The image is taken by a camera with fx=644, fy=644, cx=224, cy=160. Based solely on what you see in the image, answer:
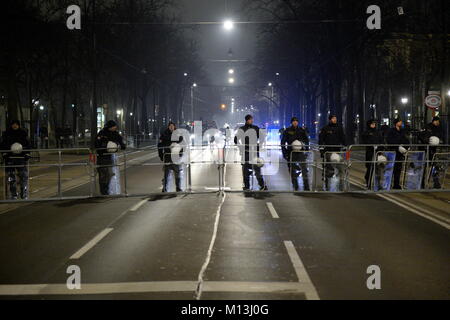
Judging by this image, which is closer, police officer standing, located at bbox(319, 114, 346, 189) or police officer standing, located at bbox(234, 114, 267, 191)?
police officer standing, located at bbox(234, 114, 267, 191)

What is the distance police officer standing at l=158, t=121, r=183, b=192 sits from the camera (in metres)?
17.5

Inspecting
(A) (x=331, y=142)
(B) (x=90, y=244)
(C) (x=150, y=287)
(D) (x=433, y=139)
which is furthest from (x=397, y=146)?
(C) (x=150, y=287)

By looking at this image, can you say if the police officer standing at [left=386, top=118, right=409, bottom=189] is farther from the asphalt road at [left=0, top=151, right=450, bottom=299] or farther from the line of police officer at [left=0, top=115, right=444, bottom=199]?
the asphalt road at [left=0, top=151, right=450, bottom=299]

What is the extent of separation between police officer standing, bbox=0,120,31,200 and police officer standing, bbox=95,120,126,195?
1.86 m

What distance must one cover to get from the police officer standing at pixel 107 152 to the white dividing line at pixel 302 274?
315 inches

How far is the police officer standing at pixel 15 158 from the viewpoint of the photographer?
16406 mm

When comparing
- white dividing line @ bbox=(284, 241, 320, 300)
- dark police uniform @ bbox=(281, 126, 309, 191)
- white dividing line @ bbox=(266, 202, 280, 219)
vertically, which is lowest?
white dividing line @ bbox=(284, 241, 320, 300)

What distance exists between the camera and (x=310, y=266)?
27.8 feet

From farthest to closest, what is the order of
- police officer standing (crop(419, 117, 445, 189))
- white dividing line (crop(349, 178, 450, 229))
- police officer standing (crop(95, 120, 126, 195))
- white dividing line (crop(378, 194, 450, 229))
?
police officer standing (crop(419, 117, 445, 189)) < police officer standing (crop(95, 120, 126, 195)) < white dividing line (crop(349, 178, 450, 229)) < white dividing line (crop(378, 194, 450, 229))

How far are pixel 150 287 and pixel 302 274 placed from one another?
75.9 inches

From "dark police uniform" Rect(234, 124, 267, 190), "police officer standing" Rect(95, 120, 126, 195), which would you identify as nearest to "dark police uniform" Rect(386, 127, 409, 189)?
"dark police uniform" Rect(234, 124, 267, 190)

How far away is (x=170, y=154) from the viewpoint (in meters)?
17.5

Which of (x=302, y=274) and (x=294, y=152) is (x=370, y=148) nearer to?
(x=294, y=152)

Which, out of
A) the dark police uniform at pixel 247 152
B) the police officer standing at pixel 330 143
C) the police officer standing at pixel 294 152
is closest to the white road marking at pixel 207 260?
the dark police uniform at pixel 247 152
